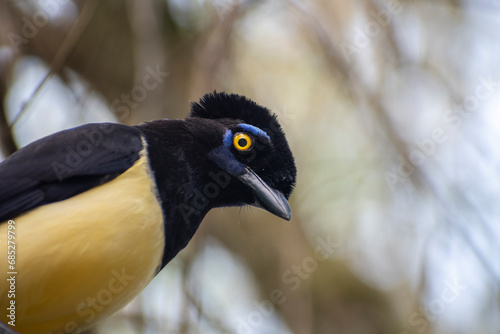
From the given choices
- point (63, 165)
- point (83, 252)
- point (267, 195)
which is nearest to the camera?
point (83, 252)

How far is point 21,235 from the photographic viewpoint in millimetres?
3100

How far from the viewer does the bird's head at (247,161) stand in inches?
141

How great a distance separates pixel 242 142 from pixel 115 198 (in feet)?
2.66

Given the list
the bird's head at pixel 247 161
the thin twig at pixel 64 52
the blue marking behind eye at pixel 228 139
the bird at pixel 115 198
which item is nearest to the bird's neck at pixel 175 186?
the bird at pixel 115 198

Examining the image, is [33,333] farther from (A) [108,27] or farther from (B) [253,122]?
(A) [108,27]

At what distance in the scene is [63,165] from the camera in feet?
10.8

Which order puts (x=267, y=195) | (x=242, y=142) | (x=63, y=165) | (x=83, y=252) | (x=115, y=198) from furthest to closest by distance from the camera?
(x=242, y=142) < (x=267, y=195) < (x=63, y=165) < (x=115, y=198) < (x=83, y=252)

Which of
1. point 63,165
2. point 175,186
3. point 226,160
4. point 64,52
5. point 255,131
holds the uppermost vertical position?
point 255,131

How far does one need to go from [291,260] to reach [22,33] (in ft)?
10.2

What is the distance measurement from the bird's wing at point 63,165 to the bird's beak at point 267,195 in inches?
24.6

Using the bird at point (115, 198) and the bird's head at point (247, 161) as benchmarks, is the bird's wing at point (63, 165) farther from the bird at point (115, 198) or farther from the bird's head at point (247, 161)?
the bird's head at point (247, 161)

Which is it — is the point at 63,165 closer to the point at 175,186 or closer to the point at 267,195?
the point at 175,186

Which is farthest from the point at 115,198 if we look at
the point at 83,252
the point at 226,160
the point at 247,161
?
the point at 247,161

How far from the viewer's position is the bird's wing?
3.21m
